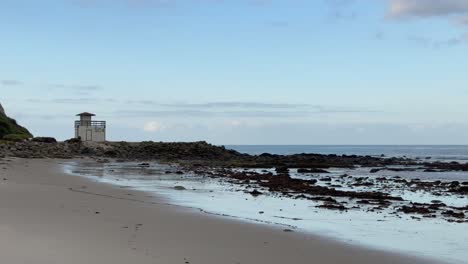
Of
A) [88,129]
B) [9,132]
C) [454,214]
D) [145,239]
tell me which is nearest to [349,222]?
[454,214]

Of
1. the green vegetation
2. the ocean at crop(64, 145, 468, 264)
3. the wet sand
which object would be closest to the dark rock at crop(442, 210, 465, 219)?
the ocean at crop(64, 145, 468, 264)

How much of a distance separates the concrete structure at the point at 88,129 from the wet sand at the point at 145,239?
4942 centimetres

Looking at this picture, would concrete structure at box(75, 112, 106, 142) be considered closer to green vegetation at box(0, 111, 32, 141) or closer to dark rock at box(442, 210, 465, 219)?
green vegetation at box(0, 111, 32, 141)

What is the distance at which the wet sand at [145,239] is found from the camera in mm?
7203

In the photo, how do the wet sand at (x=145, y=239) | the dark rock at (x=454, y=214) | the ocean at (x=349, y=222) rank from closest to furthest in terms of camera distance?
the wet sand at (x=145, y=239)
the ocean at (x=349, y=222)
the dark rock at (x=454, y=214)

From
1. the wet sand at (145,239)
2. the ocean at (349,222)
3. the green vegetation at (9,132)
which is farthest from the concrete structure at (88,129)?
the wet sand at (145,239)

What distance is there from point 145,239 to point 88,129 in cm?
5435

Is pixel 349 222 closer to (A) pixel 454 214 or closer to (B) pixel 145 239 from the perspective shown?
(A) pixel 454 214

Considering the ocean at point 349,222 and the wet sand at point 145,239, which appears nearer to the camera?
the wet sand at point 145,239

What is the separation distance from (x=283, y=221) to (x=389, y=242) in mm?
2866

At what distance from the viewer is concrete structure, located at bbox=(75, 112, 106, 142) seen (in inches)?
2387

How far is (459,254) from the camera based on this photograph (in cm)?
866

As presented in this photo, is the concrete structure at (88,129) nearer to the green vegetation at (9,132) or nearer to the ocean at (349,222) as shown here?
the green vegetation at (9,132)

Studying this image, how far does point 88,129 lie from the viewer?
6069 cm
